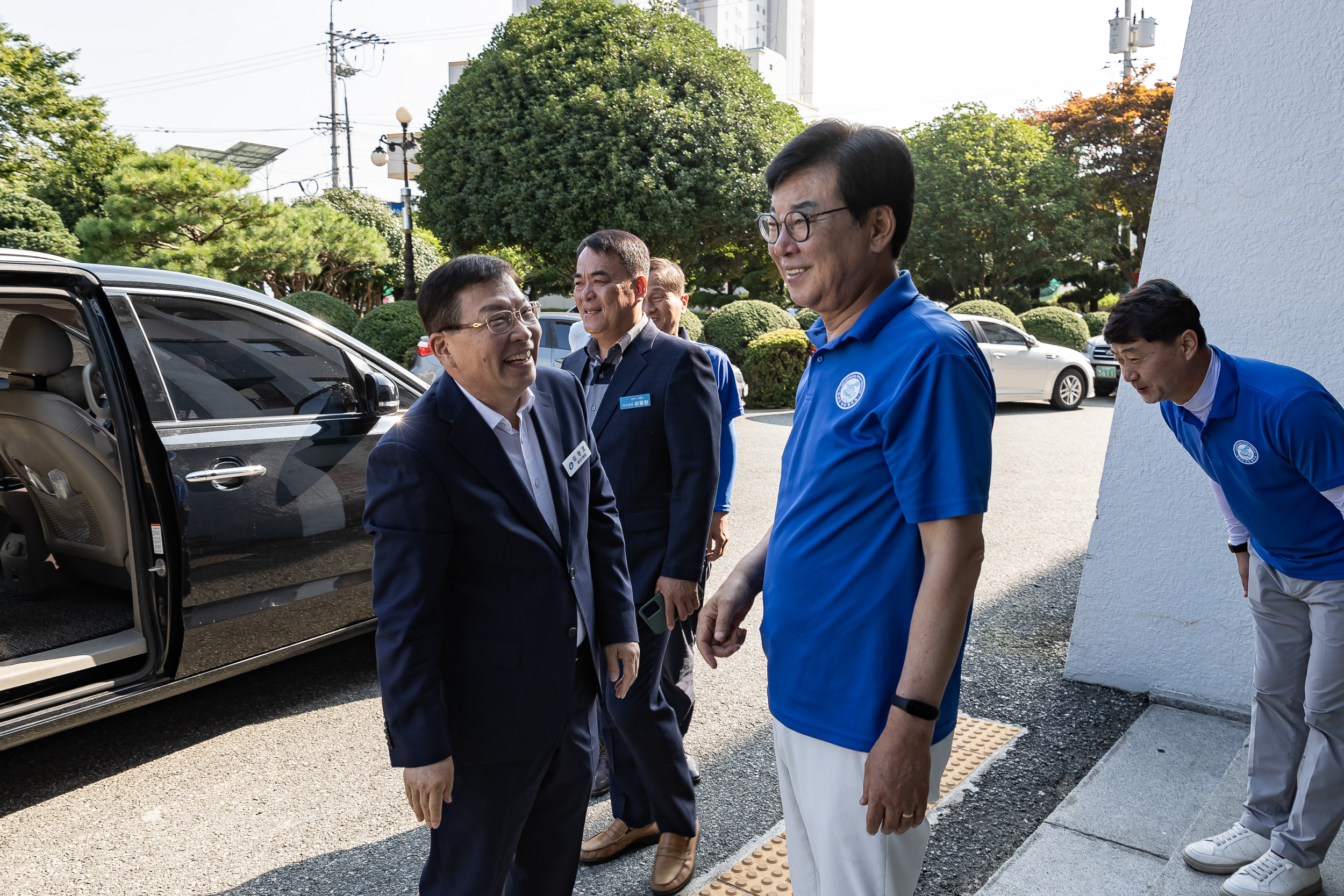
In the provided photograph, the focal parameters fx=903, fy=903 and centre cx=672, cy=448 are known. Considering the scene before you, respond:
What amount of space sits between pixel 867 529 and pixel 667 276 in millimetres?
2468

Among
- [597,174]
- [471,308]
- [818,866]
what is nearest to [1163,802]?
[818,866]

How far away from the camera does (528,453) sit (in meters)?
2.17

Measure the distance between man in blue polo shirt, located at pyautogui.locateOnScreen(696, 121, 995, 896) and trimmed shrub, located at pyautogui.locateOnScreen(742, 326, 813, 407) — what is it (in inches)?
529

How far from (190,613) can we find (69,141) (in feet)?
97.5

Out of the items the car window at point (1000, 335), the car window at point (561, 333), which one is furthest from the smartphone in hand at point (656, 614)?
the car window at point (1000, 335)

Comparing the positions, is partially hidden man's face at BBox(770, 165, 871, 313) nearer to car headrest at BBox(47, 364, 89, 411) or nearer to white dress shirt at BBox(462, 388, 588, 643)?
white dress shirt at BBox(462, 388, 588, 643)

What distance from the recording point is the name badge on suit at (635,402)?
2.99 m

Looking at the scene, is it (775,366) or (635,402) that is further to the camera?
(775,366)

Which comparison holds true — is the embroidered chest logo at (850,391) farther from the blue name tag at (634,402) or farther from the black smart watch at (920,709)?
the blue name tag at (634,402)

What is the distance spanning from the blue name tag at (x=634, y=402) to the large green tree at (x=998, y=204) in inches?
1129

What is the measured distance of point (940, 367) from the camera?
1558 millimetres

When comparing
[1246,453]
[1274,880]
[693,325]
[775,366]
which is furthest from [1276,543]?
[693,325]

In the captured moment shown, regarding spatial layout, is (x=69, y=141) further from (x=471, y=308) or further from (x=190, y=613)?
(x=471, y=308)

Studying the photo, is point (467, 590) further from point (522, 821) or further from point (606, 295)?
point (606, 295)
